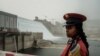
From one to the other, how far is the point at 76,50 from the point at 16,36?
1206 inches

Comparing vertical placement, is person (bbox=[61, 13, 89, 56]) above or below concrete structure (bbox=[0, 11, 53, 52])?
above

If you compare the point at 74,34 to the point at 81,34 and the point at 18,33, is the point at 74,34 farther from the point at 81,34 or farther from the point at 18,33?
the point at 18,33

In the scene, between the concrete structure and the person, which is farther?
the concrete structure

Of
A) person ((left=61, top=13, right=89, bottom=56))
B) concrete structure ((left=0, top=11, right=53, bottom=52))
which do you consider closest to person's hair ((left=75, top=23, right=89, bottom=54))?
person ((left=61, top=13, right=89, bottom=56))

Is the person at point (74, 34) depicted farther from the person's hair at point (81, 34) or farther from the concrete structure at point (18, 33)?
the concrete structure at point (18, 33)

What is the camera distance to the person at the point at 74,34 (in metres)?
1.31

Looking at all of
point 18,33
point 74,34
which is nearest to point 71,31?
point 74,34

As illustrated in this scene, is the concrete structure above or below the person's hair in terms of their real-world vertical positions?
below

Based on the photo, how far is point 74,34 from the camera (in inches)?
53.9

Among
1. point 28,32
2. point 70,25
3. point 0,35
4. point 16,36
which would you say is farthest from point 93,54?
point 70,25

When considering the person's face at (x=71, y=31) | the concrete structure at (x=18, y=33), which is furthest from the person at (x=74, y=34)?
the concrete structure at (x=18, y=33)

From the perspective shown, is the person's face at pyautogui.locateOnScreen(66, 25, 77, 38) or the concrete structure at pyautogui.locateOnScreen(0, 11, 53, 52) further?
the concrete structure at pyautogui.locateOnScreen(0, 11, 53, 52)

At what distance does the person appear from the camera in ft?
4.31

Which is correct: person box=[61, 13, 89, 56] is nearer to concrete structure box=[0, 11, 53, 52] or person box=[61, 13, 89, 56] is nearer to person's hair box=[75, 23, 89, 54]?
person's hair box=[75, 23, 89, 54]
